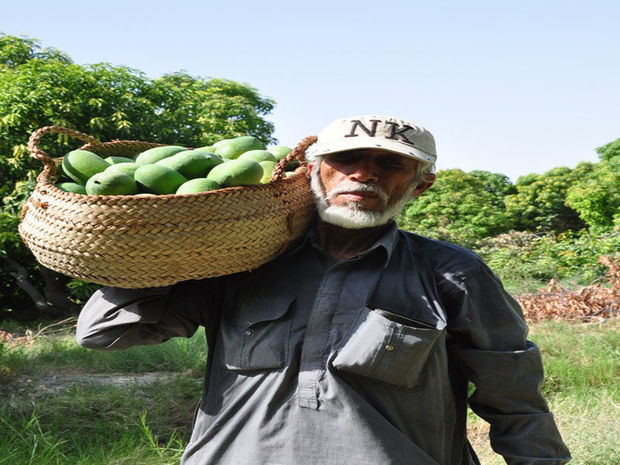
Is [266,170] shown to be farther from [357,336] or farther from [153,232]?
[357,336]

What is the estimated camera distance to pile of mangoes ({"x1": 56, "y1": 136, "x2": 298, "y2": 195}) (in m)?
1.49

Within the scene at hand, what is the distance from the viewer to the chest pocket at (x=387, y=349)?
59.4 inches


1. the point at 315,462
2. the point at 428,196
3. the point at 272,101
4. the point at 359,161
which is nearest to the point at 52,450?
the point at 315,462

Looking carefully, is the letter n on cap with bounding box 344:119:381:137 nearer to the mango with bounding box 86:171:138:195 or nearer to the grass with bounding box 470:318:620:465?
the mango with bounding box 86:171:138:195

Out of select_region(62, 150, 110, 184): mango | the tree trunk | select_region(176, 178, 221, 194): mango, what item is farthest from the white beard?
the tree trunk

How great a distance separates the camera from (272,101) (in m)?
20.0

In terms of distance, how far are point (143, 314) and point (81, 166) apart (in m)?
0.42

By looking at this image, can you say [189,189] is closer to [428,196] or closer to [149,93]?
[149,93]

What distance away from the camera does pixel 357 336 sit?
5.02 feet

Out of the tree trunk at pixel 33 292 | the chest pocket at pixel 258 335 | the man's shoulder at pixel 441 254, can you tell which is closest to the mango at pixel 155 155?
the chest pocket at pixel 258 335

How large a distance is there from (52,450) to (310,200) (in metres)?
2.72

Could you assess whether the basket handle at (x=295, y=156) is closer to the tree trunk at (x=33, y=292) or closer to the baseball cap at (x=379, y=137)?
the baseball cap at (x=379, y=137)

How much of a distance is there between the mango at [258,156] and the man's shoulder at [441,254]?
44 cm

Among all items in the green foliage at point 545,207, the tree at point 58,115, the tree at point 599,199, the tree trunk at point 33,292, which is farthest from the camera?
the green foliage at point 545,207
